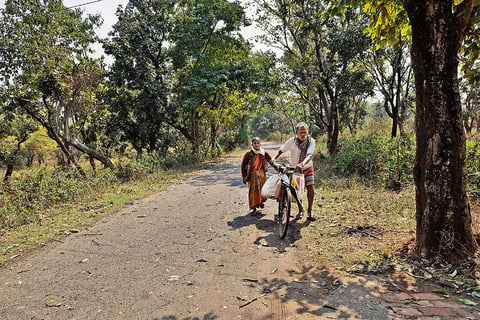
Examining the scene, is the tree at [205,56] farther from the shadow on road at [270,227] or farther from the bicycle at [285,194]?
the bicycle at [285,194]

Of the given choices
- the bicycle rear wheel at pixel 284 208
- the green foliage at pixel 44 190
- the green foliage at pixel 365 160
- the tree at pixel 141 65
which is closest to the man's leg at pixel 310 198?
the bicycle rear wheel at pixel 284 208

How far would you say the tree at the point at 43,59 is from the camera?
34.0 ft

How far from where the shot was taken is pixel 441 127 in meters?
3.29

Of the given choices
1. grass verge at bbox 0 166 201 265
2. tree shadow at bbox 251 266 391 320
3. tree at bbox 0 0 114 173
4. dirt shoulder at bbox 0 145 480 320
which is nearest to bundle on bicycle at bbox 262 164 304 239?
dirt shoulder at bbox 0 145 480 320

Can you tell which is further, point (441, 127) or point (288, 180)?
point (288, 180)

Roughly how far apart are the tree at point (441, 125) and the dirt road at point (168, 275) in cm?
154

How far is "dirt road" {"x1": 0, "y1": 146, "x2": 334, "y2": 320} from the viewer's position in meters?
3.12

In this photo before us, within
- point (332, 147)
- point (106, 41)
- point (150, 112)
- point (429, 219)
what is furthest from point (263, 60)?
point (429, 219)

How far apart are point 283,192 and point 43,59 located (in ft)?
35.9

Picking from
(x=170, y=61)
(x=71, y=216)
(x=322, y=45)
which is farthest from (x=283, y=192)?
(x=170, y=61)

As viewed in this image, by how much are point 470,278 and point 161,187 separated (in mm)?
9237

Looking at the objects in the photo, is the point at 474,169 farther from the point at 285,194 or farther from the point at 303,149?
the point at 285,194

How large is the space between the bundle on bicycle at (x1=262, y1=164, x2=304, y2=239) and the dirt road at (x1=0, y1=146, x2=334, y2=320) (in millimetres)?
327

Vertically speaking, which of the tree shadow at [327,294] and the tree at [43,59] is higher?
the tree at [43,59]
